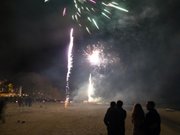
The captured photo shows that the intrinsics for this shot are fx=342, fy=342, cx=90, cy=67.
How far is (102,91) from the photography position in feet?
341

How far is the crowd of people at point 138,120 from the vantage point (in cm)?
950

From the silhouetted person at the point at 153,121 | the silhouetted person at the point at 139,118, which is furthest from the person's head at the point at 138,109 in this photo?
the silhouetted person at the point at 153,121

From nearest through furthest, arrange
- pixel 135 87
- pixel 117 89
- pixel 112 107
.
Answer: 1. pixel 112 107
2. pixel 117 89
3. pixel 135 87

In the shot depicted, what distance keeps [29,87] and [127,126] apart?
97.6m

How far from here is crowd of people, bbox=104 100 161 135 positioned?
9.50 meters

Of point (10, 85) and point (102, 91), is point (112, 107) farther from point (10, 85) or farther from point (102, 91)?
point (10, 85)

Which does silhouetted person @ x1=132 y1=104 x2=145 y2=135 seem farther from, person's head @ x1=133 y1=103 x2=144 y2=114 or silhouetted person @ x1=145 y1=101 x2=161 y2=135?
silhouetted person @ x1=145 y1=101 x2=161 y2=135

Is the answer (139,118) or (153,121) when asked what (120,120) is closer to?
(139,118)

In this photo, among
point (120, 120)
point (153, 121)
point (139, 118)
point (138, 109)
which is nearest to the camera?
point (153, 121)

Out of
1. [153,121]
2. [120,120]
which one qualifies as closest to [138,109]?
[153,121]

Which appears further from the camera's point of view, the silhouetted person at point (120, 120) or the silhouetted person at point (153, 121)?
the silhouetted person at point (120, 120)

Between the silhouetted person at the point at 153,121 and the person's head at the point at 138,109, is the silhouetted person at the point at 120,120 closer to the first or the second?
the person's head at the point at 138,109

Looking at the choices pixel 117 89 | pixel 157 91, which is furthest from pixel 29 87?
pixel 157 91

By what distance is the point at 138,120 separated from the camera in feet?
32.2
